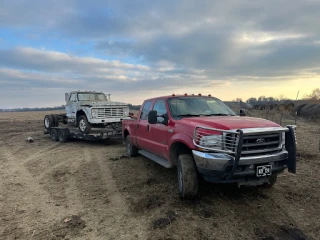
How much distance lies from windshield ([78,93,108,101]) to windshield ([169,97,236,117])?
8.35 meters

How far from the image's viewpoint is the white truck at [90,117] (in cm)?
1191

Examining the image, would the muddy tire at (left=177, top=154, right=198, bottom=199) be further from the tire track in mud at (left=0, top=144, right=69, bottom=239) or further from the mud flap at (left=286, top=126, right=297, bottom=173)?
the tire track in mud at (left=0, top=144, right=69, bottom=239)

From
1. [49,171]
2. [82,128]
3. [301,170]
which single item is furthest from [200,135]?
[82,128]

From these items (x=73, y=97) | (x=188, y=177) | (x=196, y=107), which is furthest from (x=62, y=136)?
(x=188, y=177)

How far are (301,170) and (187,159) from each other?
3.64m

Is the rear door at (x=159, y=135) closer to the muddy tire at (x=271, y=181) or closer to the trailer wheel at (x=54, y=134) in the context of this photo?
the muddy tire at (x=271, y=181)

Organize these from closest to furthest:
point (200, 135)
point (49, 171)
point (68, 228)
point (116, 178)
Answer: point (68, 228)
point (200, 135)
point (116, 178)
point (49, 171)

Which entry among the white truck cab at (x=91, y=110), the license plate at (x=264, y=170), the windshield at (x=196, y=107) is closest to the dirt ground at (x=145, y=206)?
the license plate at (x=264, y=170)

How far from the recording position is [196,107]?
20.1 ft

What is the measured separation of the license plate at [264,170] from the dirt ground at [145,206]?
2.12ft

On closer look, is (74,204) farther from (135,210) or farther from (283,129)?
(283,129)

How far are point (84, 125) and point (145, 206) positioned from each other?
8.12 m

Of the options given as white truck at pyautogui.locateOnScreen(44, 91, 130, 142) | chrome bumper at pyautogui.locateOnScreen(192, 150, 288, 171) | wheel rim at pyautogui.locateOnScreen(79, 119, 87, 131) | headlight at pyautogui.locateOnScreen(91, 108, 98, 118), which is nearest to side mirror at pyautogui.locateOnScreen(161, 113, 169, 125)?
chrome bumper at pyautogui.locateOnScreen(192, 150, 288, 171)

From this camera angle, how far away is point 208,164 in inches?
171
